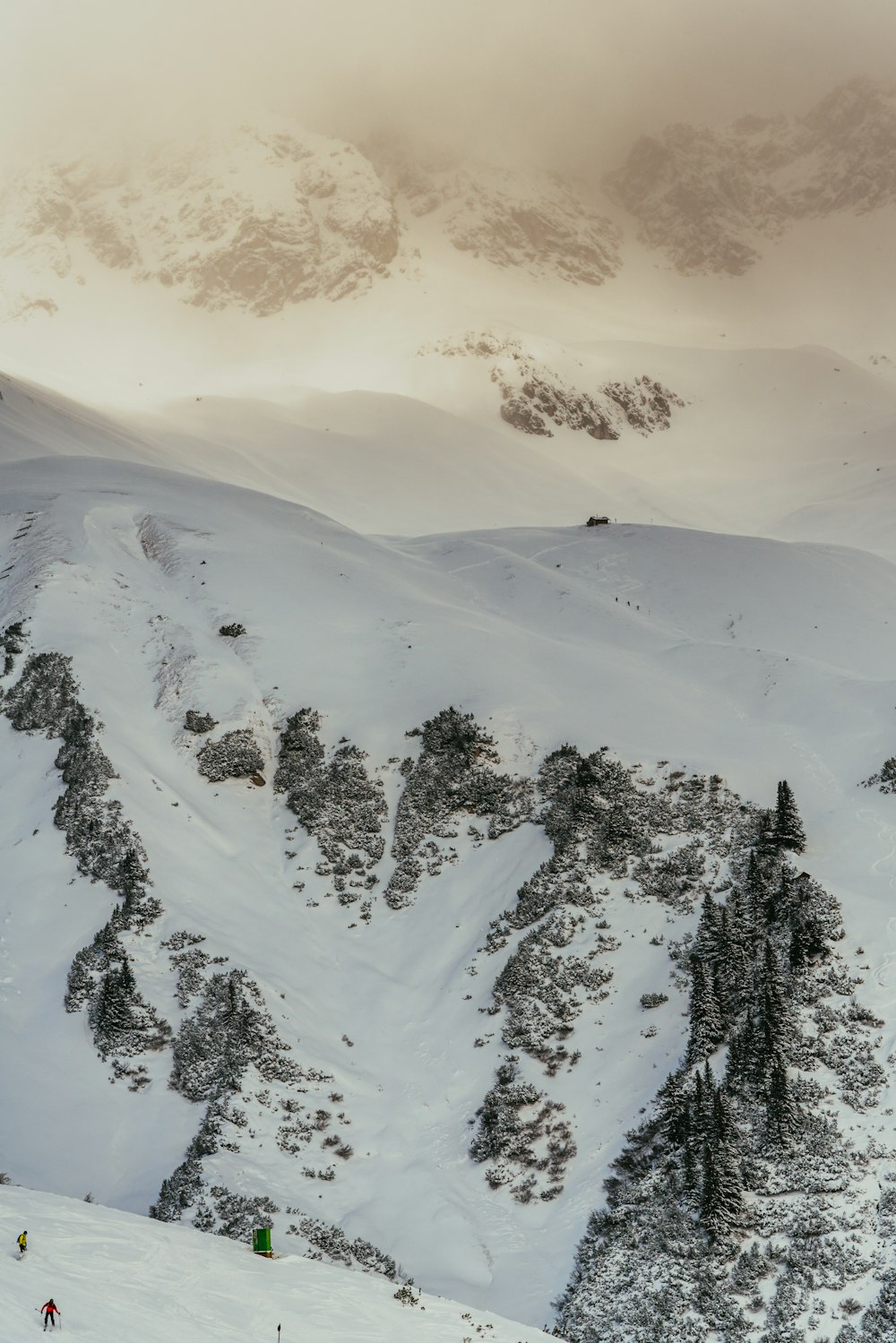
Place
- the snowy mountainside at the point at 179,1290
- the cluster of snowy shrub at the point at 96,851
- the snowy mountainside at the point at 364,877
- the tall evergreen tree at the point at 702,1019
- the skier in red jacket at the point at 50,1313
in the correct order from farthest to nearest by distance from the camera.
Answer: the cluster of snowy shrub at the point at 96,851 < the tall evergreen tree at the point at 702,1019 < the snowy mountainside at the point at 364,877 < the snowy mountainside at the point at 179,1290 < the skier in red jacket at the point at 50,1313

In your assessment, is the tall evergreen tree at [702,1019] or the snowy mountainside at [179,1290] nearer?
the snowy mountainside at [179,1290]

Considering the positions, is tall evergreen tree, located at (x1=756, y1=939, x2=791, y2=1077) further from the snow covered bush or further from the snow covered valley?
the snow covered bush

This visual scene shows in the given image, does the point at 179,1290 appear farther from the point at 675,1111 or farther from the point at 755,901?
the point at 755,901

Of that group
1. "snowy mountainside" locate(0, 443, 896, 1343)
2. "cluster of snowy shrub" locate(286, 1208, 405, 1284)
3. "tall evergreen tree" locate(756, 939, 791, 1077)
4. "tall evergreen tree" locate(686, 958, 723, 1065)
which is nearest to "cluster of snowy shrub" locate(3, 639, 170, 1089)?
"snowy mountainside" locate(0, 443, 896, 1343)

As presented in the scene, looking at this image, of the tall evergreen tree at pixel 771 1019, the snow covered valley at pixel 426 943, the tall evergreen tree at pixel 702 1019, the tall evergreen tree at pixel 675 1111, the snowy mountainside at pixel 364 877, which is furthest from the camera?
the tall evergreen tree at pixel 702 1019

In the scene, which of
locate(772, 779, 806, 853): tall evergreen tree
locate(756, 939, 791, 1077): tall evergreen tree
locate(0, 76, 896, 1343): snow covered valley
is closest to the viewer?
locate(0, 76, 896, 1343): snow covered valley

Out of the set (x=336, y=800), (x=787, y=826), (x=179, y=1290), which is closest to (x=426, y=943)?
(x=336, y=800)

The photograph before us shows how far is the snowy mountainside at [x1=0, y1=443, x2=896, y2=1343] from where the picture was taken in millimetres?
35500

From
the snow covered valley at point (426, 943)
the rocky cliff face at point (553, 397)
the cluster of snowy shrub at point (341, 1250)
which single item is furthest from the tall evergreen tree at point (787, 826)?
the rocky cliff face at point (553, 397)

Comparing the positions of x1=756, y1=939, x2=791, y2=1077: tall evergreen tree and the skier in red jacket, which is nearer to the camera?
the skier in red jacket

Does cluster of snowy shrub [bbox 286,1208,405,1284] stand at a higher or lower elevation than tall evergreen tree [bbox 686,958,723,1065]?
lower

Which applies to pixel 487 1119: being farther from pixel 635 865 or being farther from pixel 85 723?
pixel 85 723

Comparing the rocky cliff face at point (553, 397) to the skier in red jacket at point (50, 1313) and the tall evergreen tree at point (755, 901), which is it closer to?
the tall evergreen tree at point (755, 901)

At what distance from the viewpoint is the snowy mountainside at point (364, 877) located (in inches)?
1398
